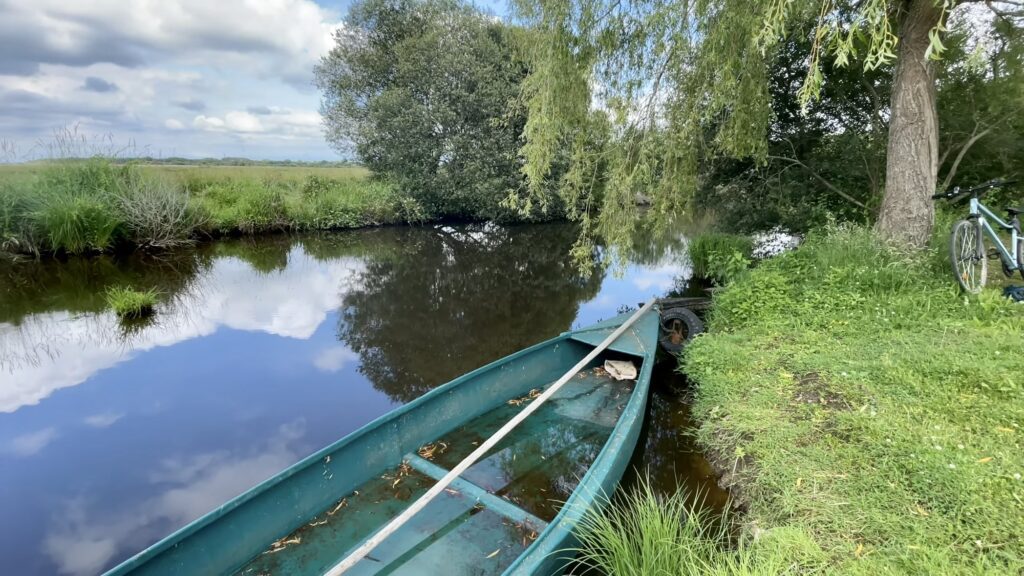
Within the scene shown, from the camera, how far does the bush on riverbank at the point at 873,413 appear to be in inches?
77.1

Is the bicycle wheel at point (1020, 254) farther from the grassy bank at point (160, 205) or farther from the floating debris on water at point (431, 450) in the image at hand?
the grassy bank at point (160, 205)

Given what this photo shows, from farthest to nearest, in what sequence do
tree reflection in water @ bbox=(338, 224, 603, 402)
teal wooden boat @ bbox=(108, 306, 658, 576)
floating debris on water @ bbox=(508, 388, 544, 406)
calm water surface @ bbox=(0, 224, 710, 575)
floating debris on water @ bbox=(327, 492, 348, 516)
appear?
tree reflection in water @ bbox=(338, 224, 603, 402), floating debris on water @ bbox=(508, 388, 544, 406), calm water surface @ bbox=(0, 224, 710, 575), floating debris on water @ bbox=(327, 492, 348, 516), teal wooden boat @ bbox=(108, 306, 658, 576)

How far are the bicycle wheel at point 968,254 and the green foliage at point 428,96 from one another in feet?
39.5

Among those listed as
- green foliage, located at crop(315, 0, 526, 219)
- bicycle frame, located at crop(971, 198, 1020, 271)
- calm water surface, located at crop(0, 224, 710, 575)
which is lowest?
calm water surface, located at crop(0, 224, 710, 575)

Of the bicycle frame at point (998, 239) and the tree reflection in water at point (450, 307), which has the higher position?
the bicycle frame at point (998, 239)

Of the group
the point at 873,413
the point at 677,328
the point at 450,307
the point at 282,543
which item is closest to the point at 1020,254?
the point at 873,413

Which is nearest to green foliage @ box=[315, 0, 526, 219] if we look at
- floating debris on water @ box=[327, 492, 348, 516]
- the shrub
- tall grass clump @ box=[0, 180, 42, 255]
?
the shrub

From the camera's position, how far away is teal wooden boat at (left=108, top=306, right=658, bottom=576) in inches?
87.0

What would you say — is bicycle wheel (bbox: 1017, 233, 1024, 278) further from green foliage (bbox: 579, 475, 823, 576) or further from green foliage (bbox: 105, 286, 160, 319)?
green foliage (bbox: 105, 286, 160, 319)

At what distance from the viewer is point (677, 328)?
18.5 ft

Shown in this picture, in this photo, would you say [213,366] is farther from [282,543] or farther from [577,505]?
[577,505]

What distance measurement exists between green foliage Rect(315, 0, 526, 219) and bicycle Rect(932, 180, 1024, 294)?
39.5 ft

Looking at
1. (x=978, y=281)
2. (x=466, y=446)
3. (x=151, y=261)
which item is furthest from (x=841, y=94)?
(x=151, y=261)

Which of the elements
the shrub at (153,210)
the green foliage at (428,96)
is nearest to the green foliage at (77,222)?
the shrub at (153,210)
